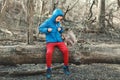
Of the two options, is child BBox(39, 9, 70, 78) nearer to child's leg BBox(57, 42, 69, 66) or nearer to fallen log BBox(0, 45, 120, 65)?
child's leg BBox(57, 42, 69, 66)

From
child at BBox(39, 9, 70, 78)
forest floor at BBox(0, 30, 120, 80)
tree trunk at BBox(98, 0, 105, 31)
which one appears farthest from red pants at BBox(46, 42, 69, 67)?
tree trunk at BBox(98, 0, 105, 31)

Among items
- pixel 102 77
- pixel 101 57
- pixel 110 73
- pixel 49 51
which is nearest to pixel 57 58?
pixel 49 51

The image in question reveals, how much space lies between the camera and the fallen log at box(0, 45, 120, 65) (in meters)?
7.77

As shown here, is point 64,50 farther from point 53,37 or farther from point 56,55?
point 53,37

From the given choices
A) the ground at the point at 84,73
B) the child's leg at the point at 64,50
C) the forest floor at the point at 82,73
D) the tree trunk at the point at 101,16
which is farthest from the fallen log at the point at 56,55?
the tree trunk at the point at 101,16

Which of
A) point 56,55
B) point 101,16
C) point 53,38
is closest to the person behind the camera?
point 56,55

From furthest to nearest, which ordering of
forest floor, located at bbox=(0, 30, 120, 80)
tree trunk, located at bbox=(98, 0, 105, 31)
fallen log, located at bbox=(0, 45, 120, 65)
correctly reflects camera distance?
tree trunk, located at bbox=(98, 0, 105, 31), forest floor, located at bbox=(0, 30, 120, 80), fallen log, located at bbox=(0, 45, 120, 65)

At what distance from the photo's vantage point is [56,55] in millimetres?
7781

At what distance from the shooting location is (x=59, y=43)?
308 inches

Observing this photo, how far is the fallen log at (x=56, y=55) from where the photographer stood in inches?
306

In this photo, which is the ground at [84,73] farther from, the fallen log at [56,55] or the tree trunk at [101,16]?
the tree trunk at [101,16]

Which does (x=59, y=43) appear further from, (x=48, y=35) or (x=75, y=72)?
(x=75, y=72)

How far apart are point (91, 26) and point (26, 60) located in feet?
41.1

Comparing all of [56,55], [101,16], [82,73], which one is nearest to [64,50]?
[56,55]
